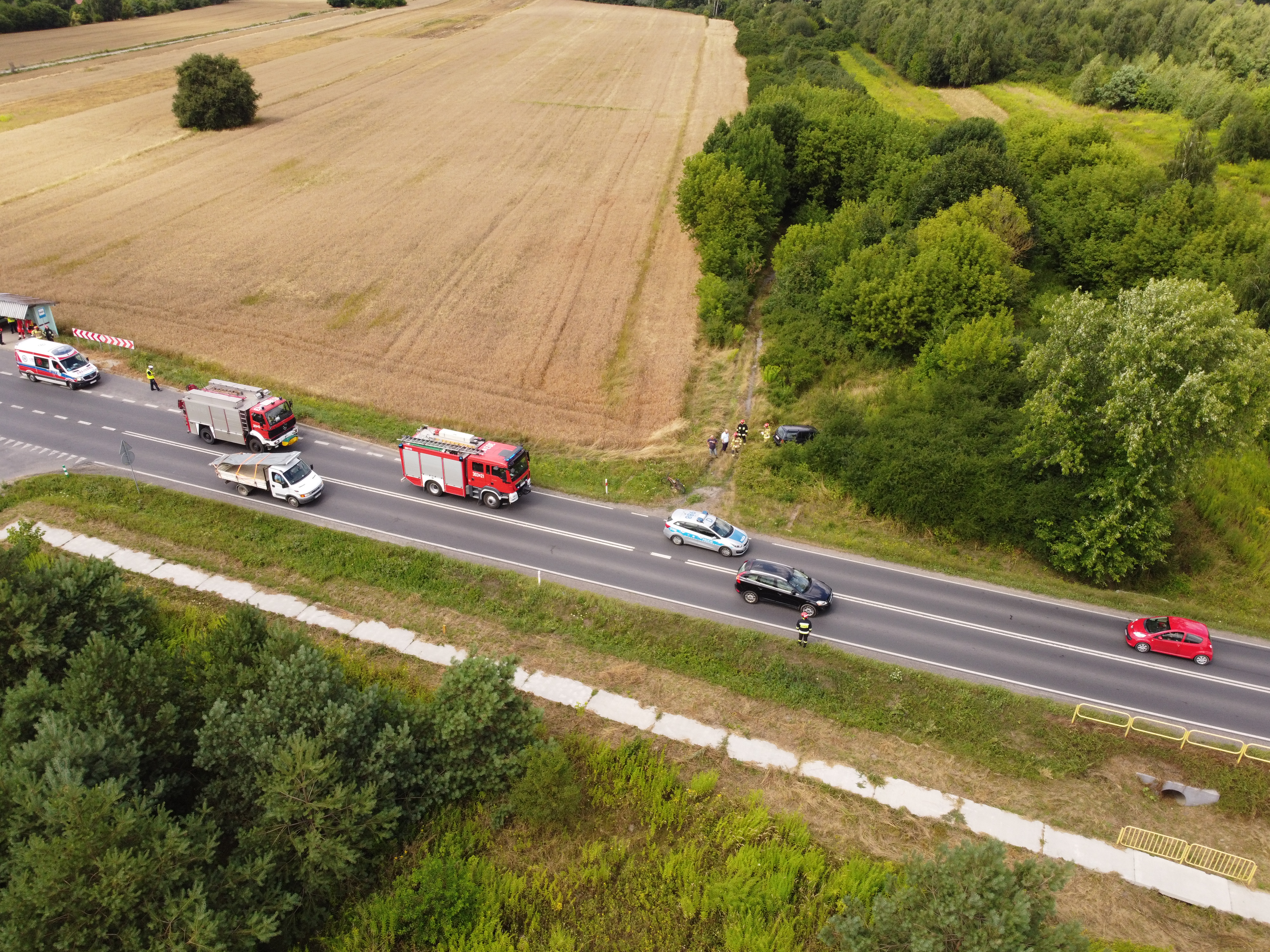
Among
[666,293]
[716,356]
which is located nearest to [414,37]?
[666,293]

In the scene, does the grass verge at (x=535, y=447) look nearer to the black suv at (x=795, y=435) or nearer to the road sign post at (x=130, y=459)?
the black suv at (x=795, y=435)

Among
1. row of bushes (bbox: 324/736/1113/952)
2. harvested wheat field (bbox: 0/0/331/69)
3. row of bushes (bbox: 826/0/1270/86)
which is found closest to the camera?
row of bushes (bbox: 324/736/1113/952)

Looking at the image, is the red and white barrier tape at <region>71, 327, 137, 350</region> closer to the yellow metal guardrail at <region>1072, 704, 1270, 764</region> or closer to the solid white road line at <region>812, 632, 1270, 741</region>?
the solid white road line at <region>812, 632, 1270, 741</region>

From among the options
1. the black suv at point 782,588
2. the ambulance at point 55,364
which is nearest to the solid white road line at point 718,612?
the black suv at point 782,588

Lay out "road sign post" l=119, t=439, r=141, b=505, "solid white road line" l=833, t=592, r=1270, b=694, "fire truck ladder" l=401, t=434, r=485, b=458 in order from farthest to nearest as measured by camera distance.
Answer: "fire truck ladder" l=401, t=434, r=485, b=458, "road sign post" l=119, t=439, r=141, b=505, "solid white road line" l=833, t=592, r=1270, b=694

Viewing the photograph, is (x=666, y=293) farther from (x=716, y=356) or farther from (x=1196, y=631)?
(x=1196, y=631)

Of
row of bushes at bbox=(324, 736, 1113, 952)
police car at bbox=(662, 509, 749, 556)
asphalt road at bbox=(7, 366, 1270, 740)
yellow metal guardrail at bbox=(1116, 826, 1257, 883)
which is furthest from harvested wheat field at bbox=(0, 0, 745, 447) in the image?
yellow metal guardrail at bbox=(1116, 826, 1257, 883)

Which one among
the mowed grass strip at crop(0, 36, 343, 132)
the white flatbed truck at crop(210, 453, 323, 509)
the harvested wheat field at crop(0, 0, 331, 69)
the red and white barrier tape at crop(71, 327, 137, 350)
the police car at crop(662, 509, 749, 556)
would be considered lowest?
the police car at crop(662, 509, 749, 556)
